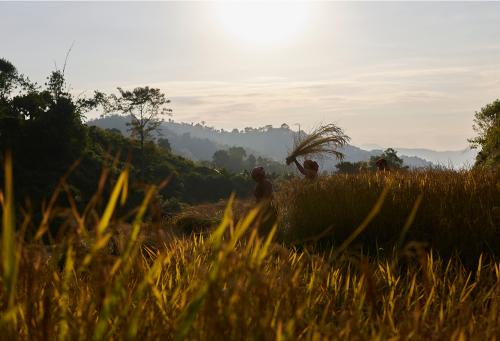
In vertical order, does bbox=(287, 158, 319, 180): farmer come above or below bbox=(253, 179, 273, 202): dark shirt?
above

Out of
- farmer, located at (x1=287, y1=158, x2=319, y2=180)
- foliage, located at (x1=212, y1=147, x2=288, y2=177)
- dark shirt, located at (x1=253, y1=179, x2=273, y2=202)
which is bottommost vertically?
foliage, located at (x1=212, y1=147, x2=288, y2=177)

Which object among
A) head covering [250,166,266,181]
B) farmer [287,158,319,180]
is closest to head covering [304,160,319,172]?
farmer [287,158,319,180]

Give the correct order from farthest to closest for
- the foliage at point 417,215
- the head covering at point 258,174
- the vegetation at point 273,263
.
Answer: the head covering at point 258,174
the foliage at point 417,215
the vegetation at point 273,263

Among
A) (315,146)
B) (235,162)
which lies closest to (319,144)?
(315,146)

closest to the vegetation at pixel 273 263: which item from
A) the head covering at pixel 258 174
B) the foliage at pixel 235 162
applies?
the head covering at pixel 258 174

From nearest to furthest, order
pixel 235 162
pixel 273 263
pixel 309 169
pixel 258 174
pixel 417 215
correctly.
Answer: pixel 273 263 → pixel 417 215 → pixel 258 174 → pixel 309 169 → pixel 235 162

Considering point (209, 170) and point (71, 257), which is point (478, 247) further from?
point (209, 170)

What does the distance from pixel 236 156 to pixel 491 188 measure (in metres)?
151

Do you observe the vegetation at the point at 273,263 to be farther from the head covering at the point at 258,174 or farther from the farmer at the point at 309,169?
the head covering at the point at 258,174

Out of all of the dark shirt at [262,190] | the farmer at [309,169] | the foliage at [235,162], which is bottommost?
the foliage at [235,162]

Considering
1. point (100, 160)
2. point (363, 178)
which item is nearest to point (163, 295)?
point (363, 178)

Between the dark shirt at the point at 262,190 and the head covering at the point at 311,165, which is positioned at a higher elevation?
the head covering at the point at 311,165

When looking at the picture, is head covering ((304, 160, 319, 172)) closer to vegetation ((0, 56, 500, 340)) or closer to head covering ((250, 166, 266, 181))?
vegetation ((0, 56, 500, 340))

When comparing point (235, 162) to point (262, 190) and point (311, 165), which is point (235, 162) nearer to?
point (311, 165)
